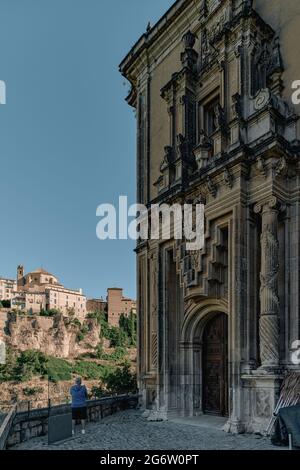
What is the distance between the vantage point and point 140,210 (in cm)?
1691

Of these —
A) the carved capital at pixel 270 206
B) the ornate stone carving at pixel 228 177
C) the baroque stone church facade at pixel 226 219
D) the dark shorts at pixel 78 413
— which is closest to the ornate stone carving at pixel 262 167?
the baroque stone church facade at pixel 226 219

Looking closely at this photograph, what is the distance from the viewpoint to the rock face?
287ft

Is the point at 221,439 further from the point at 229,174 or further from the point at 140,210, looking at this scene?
the point at 140,210

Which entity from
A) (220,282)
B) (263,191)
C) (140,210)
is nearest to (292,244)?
(263,191)

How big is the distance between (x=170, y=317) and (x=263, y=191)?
195 inches

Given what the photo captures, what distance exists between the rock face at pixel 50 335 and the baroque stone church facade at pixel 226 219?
76713 mm

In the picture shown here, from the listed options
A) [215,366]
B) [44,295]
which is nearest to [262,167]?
[215,366]

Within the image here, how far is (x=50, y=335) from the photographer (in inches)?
3541

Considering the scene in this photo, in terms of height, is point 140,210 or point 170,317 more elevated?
point 140,210

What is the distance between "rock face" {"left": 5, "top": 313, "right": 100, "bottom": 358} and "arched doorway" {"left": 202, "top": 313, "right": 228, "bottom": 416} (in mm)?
78374

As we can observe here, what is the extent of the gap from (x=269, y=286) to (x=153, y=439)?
4.20m

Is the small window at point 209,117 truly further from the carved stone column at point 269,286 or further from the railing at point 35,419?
the railing at point 35,419

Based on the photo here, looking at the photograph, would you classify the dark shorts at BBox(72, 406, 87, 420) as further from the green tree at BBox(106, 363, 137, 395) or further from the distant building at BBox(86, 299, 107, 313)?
the distant building at BBox(86, 299, 107, 313)

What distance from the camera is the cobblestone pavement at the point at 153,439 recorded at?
29.1 feet
